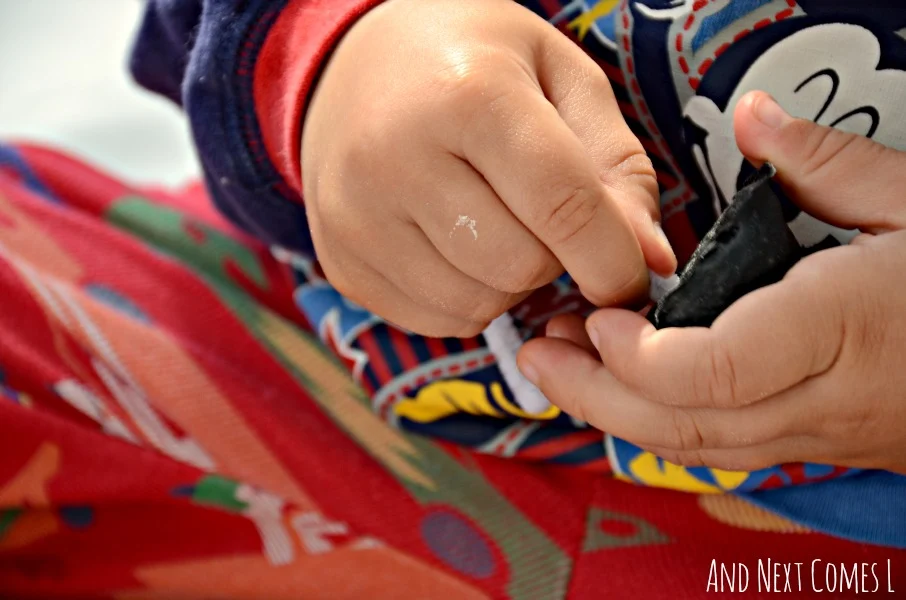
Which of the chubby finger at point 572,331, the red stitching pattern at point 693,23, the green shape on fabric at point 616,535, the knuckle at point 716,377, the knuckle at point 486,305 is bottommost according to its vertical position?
the green shape on fabric at point 616,535

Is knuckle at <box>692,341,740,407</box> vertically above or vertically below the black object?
below

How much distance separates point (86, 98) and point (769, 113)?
0.77 metres

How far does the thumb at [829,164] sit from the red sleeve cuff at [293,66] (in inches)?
6.9

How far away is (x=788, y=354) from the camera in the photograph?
0.97 ft

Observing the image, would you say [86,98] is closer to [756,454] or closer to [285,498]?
[285,498]

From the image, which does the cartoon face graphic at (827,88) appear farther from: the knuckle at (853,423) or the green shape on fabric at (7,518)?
the green shape on fabric at (7,518)

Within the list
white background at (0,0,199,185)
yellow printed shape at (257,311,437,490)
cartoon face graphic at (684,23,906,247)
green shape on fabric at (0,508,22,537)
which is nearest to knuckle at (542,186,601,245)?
cartoon face graphic at (684,23,906,247)

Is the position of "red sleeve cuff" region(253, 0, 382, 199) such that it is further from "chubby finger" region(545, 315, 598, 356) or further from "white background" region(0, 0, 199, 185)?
"white background" region(0, 0, 199, 185)

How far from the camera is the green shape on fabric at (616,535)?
419 mm

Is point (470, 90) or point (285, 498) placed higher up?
point (470, 90)

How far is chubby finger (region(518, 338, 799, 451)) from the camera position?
32 centimetres

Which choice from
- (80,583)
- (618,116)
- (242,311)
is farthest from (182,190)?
(618,116)

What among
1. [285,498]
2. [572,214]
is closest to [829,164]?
[572,214]

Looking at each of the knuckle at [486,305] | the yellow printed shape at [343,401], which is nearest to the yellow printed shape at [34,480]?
the yellow printed shape at [343,401]
